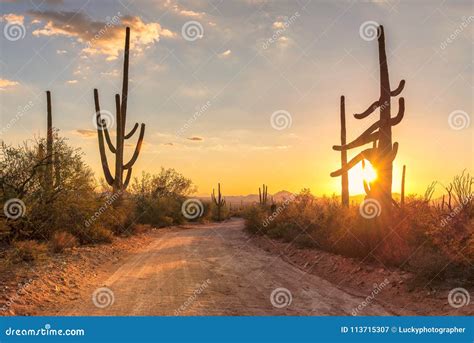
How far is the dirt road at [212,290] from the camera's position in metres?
7.97

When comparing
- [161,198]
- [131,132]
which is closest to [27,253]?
[131,132]

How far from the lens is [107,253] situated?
15781 mm

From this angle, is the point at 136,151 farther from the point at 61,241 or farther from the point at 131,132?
the point at 61,241

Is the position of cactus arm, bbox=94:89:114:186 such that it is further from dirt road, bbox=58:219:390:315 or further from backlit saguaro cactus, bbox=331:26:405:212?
backlit saguaro cactus, bbox=331:26:405:212

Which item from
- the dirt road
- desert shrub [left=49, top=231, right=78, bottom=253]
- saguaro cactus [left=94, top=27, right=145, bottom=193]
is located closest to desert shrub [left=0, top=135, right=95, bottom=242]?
desert shrub [left=49, top=231, right=78, bottom=253]

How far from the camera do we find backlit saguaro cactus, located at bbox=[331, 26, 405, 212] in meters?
13.2

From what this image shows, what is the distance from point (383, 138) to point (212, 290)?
23.5 feet

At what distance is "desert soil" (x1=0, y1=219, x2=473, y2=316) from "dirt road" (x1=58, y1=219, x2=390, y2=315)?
0.06 feet

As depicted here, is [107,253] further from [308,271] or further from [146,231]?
[146,231]

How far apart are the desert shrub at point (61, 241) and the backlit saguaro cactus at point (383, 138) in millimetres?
9491

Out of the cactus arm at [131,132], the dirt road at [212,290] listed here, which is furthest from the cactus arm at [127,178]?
the dirt road at [212,290]

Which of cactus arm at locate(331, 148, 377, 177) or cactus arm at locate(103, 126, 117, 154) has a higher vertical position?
cactus arm at locate(103, 126, 117, 154)

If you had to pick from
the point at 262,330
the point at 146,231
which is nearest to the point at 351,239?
the point at 262,330

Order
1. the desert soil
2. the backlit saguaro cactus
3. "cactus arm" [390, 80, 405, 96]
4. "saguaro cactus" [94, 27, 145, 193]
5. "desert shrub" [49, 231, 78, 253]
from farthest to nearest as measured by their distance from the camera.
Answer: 1. "saguaro cactus" [94, 27, 145, 193]
2. "desert shrub" [49, 231, 78, 253]
3. "cactus arm" [390, 80, 405, 96]
4. the backlit saguaro cactus
5. the desert soil
